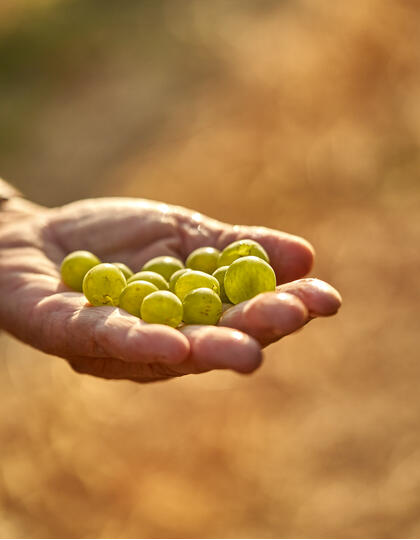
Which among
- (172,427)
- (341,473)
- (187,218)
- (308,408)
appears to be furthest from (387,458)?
(187,218)

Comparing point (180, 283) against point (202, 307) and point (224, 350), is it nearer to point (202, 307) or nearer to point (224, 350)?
point (202, 307)

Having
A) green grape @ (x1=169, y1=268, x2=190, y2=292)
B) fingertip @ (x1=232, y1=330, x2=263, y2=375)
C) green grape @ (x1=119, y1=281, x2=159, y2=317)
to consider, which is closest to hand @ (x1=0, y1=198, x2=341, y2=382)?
fingertip @ (x1=232, y1=330, x2=263, y2=375)

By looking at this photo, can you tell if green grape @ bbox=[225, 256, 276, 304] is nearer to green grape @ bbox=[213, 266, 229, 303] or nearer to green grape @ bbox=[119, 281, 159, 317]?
green grape @ bbox=[213, 266, 229, 303]

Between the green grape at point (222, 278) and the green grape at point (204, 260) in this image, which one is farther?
the green grape at point (204, 260)

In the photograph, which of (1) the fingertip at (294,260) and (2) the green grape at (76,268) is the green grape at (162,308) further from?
(1) the fingertip at (294,260)

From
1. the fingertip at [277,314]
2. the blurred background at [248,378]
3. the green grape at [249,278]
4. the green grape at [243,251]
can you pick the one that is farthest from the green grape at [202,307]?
the blurred background at [248,378]

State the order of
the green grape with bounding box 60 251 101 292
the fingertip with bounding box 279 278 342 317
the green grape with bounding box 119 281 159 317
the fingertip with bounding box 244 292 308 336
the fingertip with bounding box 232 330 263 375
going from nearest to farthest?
the fingertip with bounding box 232 330 263 375, the fingertip with bounding box 244 292 308 336, the fingertip with bounding box 279 278 342 317, the green grape with bounding box 119 281 159 317, the green grape with bounding box 60 251 101 292
